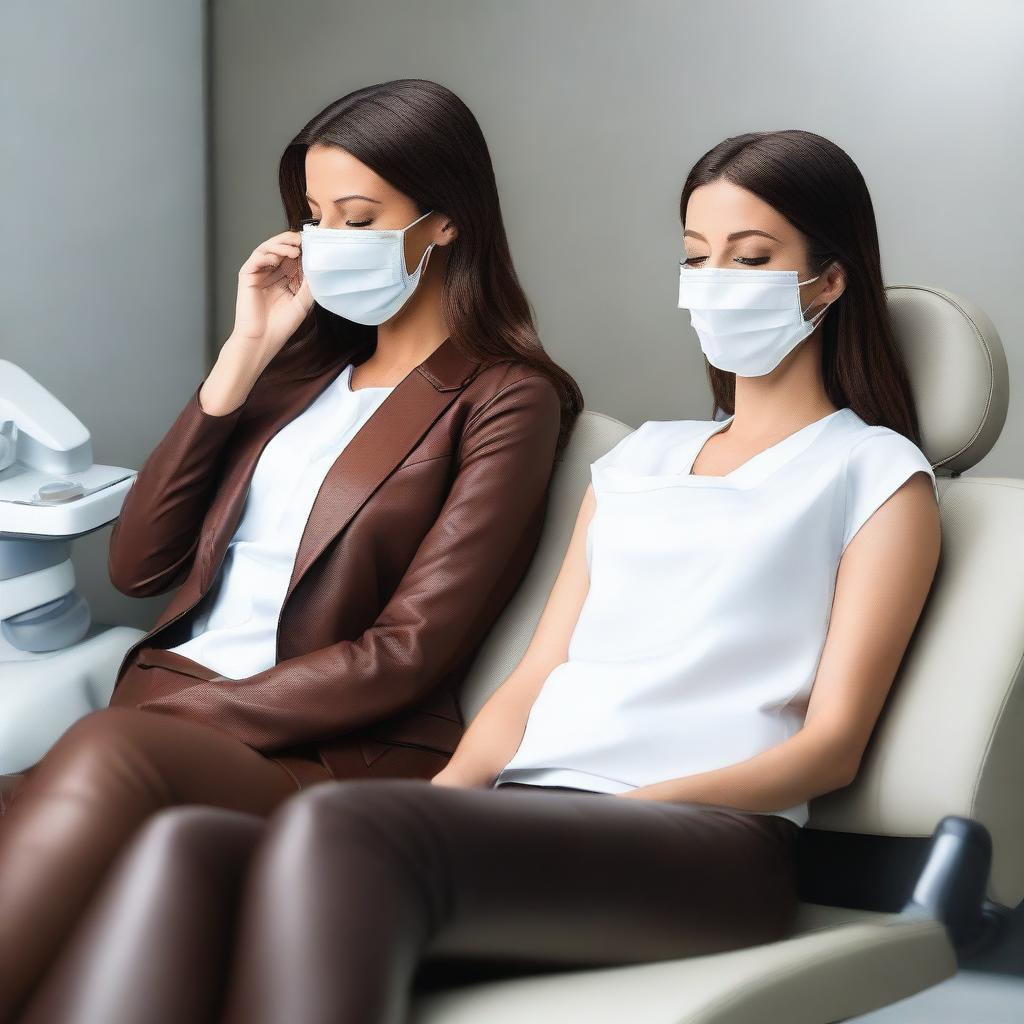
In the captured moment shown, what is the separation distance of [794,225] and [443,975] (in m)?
0.83

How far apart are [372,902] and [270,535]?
2.66ft

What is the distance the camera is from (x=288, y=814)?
36.1 inches

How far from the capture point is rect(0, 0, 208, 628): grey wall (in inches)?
87.2

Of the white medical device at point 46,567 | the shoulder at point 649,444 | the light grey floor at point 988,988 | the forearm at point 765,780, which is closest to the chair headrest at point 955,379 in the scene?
the shoulder at point 649,444

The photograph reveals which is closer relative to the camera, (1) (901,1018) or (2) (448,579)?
(1) (901,1018)

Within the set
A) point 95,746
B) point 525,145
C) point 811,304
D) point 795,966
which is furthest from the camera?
point 525,145

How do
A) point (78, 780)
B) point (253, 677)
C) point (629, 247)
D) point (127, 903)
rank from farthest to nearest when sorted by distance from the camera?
1. point (629, 247)
2. point (253, 677)
3. point (78, 780)
4. point (127, 903)

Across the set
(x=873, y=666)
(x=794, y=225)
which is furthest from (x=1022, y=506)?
(x=794, y=225)

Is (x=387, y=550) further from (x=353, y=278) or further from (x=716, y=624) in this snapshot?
(x=716, y=624)

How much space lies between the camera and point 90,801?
42.2 inches

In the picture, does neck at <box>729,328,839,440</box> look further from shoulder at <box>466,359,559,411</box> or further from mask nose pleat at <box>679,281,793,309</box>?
shoulder at <box>466,359,559,411</box>

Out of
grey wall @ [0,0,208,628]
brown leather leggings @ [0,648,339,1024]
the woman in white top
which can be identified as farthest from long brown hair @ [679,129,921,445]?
grey wall @ [0,0,208,628]

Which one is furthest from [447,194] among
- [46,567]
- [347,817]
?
[347,817]

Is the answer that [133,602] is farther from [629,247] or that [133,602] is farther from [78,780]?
[78,780]
